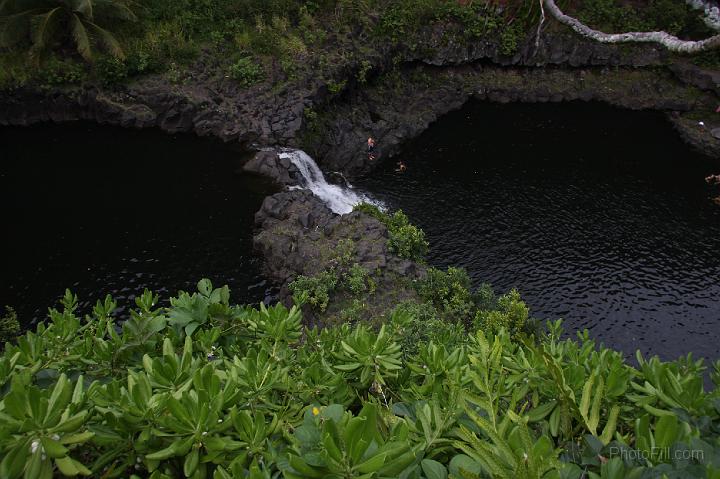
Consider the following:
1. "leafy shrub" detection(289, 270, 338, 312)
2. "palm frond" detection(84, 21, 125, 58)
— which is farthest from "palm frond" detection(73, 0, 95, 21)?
"leafy shrub" detection(289, 270, 338, 312)

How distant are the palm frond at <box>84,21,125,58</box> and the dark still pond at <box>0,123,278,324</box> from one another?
2873mm

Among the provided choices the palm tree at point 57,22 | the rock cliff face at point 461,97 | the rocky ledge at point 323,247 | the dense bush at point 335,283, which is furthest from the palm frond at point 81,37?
the dense bush at point 335,283

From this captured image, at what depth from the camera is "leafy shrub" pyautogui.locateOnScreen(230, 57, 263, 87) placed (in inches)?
790

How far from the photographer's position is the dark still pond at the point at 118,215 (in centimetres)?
1288

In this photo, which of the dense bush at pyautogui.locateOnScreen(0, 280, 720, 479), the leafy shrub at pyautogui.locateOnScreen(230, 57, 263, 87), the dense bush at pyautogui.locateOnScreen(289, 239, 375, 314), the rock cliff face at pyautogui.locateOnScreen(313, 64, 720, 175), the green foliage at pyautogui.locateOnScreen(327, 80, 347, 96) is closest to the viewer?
the dense bush at pyautogui.locateOnScreen(0, 280, 720, 479)

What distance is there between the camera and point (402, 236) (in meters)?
13.5

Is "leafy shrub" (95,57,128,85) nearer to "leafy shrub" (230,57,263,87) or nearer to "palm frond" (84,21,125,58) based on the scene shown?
"palm frond" (84,21,125,58)

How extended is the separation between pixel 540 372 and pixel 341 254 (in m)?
10.2

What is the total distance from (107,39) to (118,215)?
25.4 feet

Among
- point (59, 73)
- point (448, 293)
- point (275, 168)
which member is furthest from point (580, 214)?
point (59, 73)

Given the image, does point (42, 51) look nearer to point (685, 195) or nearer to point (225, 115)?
point (225, 115)

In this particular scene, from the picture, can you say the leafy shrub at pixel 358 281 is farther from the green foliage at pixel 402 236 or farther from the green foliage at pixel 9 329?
the green foliage at pixel 9 329

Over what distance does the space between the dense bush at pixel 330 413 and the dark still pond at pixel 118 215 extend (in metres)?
10.2

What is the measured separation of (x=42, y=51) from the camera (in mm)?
19141
